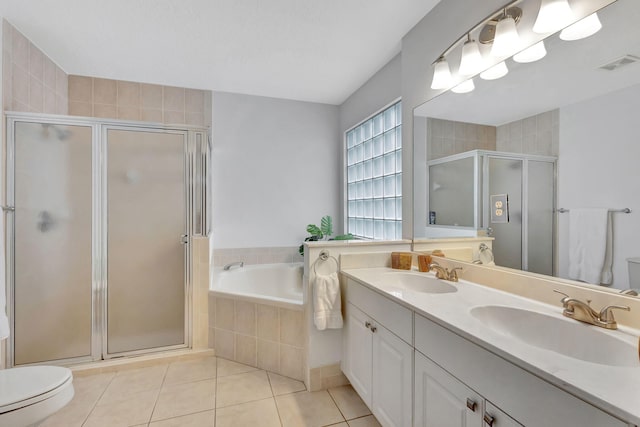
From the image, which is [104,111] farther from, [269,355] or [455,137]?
[455,137]

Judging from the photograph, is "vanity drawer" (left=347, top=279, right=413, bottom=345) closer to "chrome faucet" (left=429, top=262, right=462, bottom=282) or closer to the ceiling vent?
"chrome faucet" (left=429, top=262, right=462, bottom=282)

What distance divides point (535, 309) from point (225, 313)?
2010mm

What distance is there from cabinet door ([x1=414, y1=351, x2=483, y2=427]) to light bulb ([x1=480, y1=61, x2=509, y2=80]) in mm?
1349

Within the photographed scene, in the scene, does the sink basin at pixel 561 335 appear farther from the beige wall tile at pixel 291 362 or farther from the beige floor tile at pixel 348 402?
the beige wall tile at pixel 291 362

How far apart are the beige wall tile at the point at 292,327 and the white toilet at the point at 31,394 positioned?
1162mm

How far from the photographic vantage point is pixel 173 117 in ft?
10.0

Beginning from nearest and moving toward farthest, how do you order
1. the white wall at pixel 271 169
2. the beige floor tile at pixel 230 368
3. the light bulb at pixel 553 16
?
1. the light bulb at pixel 553 16
2. the beige floor tile at pixel 230 368
3. the white wall at pixel 271 169

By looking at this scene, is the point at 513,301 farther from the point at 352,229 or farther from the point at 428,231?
the point at 352,229

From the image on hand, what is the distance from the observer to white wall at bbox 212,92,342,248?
320 centimetres

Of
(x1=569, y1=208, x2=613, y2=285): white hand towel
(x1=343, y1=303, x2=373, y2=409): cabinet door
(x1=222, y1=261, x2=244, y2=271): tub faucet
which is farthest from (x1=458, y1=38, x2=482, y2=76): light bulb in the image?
(x1=222, y1=261, x2=244, y2=271): tub faucet

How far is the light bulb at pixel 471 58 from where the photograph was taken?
1550mm

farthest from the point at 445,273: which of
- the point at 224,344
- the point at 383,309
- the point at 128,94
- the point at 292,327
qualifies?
the point at 128,94

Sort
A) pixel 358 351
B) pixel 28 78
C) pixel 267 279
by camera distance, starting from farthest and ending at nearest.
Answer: pixel 267 279 < pixel 28 78 < pixel 358 351

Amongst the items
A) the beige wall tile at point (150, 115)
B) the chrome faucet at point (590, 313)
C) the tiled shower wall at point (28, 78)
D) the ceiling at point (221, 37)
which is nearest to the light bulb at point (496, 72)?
the ceiling at point (221, 37)
